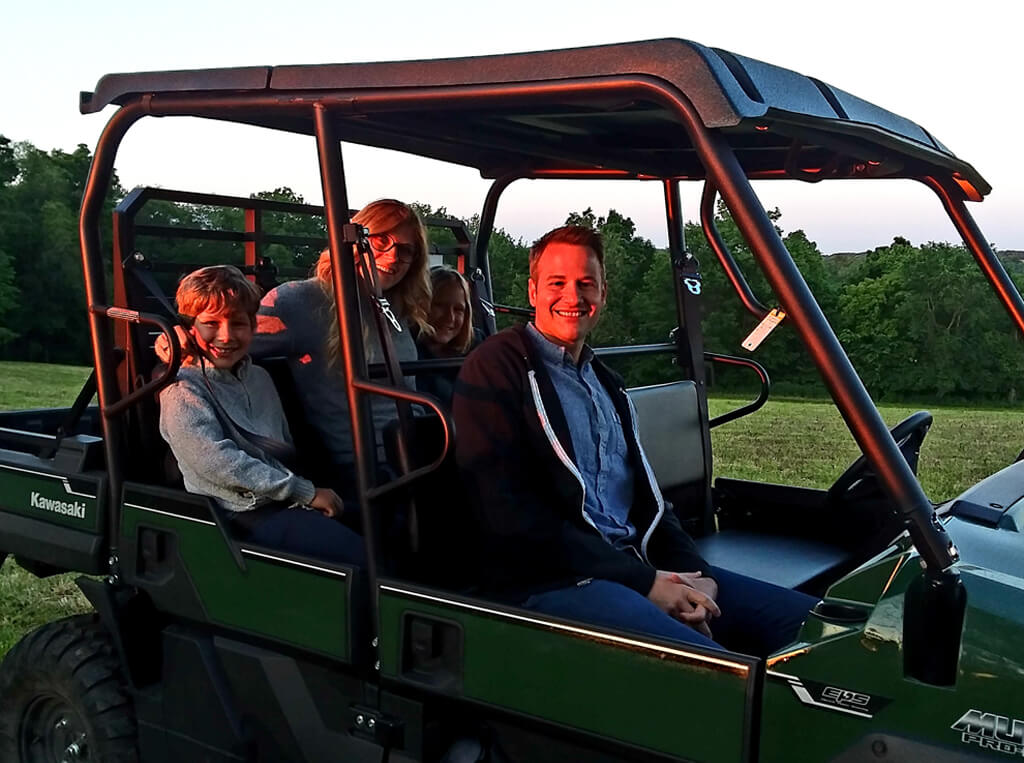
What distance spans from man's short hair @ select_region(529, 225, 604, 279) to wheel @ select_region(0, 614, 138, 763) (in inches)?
59.2

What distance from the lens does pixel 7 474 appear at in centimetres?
305

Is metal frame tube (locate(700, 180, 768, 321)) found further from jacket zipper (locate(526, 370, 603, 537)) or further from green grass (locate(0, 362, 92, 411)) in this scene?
green grass (locate(0, 362, 92, 411))

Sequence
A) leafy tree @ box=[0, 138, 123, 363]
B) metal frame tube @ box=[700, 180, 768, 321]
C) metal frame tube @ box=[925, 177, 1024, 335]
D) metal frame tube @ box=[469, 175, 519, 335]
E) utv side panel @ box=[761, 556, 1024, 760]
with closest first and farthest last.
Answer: utv side panel @ box=[761, 556, 1024, 760], metal frame tube @ box=[925, 177, 1024, 335], metal frame tube @ box=[700, 180, 768, 321], metal frame tube @ box=[469, 175, 519, 335], leafy tree @ box=[0, 138, 123, 363]

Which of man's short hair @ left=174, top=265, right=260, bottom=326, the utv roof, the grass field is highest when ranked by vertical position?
the utv roof

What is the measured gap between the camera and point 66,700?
113 inches

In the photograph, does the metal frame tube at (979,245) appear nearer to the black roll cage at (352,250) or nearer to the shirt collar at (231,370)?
the black roll cage at (352,250)

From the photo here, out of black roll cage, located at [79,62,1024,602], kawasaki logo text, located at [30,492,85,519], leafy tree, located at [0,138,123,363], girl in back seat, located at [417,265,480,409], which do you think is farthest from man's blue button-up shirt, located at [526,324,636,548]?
leafy tree, located at [0,138,123,363]

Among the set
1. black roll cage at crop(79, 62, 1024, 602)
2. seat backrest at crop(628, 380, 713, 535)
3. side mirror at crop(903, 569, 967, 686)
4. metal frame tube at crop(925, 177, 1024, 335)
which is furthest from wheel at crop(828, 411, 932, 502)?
side mirror at crop(903, 569, 967, 686)

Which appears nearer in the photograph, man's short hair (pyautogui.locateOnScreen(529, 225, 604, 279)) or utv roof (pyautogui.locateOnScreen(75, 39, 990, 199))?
utv roof (pyautogui.locateOnScreen(75, 39, 990, 199))

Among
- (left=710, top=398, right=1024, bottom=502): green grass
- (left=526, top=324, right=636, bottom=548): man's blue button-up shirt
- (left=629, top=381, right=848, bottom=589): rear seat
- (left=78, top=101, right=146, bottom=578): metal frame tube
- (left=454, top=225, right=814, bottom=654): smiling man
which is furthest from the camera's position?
(left=710, top=398, right=1024, bottom=502): green grass

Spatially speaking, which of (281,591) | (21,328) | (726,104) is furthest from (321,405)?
(21,328)

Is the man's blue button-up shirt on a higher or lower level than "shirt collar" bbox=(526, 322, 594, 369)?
lower

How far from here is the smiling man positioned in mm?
2318

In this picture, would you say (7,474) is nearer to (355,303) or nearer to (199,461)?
(199,461)
